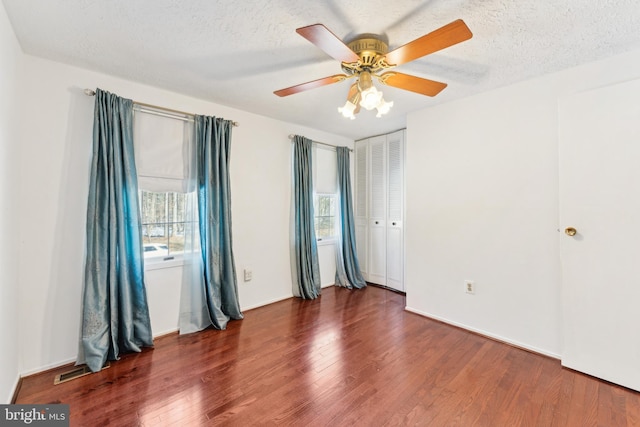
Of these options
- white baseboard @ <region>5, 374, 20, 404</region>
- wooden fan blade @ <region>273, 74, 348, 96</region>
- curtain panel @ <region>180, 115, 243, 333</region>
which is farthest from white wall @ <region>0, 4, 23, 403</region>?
wooden fan blade @ <region>273, 74, 348, 96</region>

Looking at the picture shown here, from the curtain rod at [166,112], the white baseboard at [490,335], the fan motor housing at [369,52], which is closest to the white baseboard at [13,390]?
the curtain rod at [166,112]

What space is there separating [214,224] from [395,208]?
241 cm

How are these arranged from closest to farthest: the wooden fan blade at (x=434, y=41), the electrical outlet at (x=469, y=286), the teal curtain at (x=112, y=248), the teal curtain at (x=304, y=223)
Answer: the wooden fan blade at (x=434, y=41)
the teal curtain at (x=112, y=248)
the electrical outlet at (x=469, y=286)
the teal curtain at (x=304, y=223)

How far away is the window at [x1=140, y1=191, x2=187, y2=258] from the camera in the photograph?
2.56 m

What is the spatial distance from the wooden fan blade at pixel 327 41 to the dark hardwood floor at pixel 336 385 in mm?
2026

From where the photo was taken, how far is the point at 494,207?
2.55 meters

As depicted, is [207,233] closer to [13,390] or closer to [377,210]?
[13,390]

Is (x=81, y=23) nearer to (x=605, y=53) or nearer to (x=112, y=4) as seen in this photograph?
(x=112, y=4)

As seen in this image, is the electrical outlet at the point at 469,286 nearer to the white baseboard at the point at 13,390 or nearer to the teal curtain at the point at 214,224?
the teal curtain at the point at 214,224

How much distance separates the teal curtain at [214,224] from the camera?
2.74 meters

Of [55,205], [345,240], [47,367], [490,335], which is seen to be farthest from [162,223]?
[490,335]

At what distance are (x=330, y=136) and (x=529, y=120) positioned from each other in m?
2.40

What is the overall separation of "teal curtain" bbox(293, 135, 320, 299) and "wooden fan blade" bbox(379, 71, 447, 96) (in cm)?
183

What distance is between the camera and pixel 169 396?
1772 millimetres
